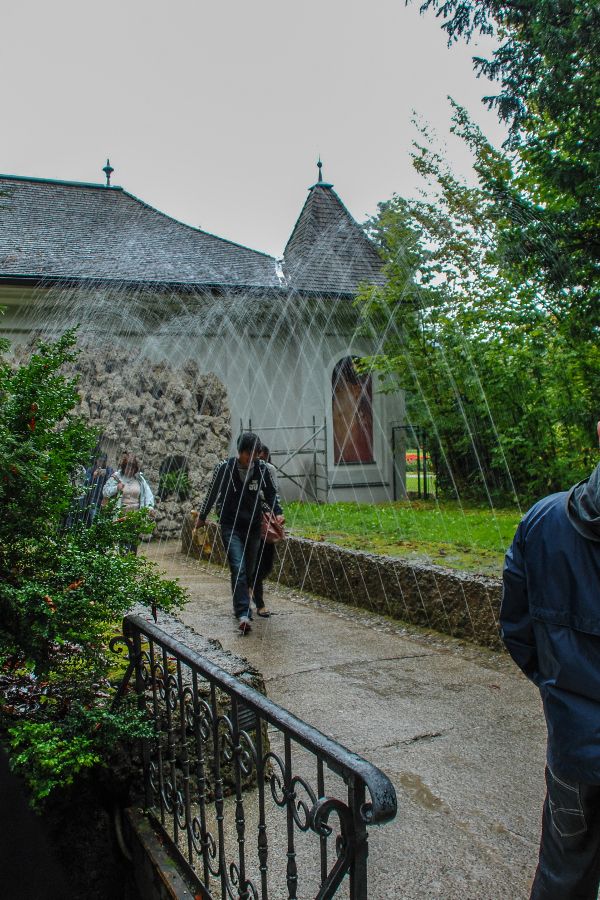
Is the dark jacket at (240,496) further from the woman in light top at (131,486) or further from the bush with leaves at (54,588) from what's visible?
the bush with leaves at (54,588)

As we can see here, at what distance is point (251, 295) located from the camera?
16.1 m

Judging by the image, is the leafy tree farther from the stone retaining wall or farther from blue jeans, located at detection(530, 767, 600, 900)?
blue jeans, located at detection(530, 767, 600, 900)

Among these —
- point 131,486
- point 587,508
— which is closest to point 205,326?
point 131,486

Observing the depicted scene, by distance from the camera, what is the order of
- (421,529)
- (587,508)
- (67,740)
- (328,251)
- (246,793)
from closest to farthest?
1. (587,508)
2. (67,740)
3. (246,793)
4. (421,529)
5. (328,251)

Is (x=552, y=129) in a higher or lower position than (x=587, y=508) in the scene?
higher

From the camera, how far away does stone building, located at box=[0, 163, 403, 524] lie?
1461cm

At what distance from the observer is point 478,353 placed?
14.1 meters

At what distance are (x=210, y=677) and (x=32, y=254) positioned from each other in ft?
47.9

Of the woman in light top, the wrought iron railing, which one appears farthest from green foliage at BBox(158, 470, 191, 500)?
the wrought iron railing

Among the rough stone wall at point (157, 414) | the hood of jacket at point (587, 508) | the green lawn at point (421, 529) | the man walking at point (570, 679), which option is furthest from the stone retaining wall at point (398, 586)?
the rough stone wall at point (157, 414)

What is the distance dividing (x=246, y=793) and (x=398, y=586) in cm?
393

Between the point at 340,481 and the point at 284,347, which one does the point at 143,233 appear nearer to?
the point at 284,347

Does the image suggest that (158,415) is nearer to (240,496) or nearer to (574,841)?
(240,496)

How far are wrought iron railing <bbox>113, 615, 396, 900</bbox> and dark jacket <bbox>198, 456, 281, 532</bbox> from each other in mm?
3121
